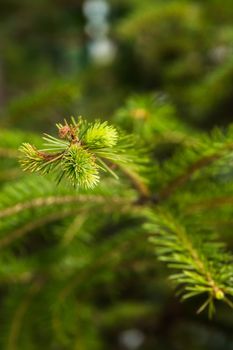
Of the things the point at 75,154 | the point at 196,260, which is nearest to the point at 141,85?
the point at 196,260

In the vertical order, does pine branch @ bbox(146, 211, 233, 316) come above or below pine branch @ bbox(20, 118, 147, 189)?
below

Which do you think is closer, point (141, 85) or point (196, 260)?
point (196, 260)

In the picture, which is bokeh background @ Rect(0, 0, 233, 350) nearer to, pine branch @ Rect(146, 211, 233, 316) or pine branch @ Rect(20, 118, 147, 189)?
pine branch @ Rect(146, 211, 233, 316)

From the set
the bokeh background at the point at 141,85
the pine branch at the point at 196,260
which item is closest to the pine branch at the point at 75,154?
the pine branch at the point at 196,260

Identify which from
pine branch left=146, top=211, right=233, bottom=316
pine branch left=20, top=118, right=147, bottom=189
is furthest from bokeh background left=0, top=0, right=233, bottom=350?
pine branch left=20, top=118, right=147, bottom=189

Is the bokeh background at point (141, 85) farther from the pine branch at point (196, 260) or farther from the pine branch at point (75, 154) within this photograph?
the pine branch at point (75, 154)

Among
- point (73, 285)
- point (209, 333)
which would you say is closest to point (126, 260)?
point (73, 285)

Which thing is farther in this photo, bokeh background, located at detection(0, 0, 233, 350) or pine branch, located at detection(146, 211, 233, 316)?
bokeh background, located at detection(0, 0, 233, 350)

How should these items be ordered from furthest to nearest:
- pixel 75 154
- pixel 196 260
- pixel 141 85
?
pixel 141 85 < pixel 196 260 < pixel 75 154

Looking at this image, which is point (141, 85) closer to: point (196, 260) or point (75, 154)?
point (196, 260)

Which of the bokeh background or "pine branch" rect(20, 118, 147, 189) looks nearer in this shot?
"pine branch" rect(20, 118, 147, 189)
